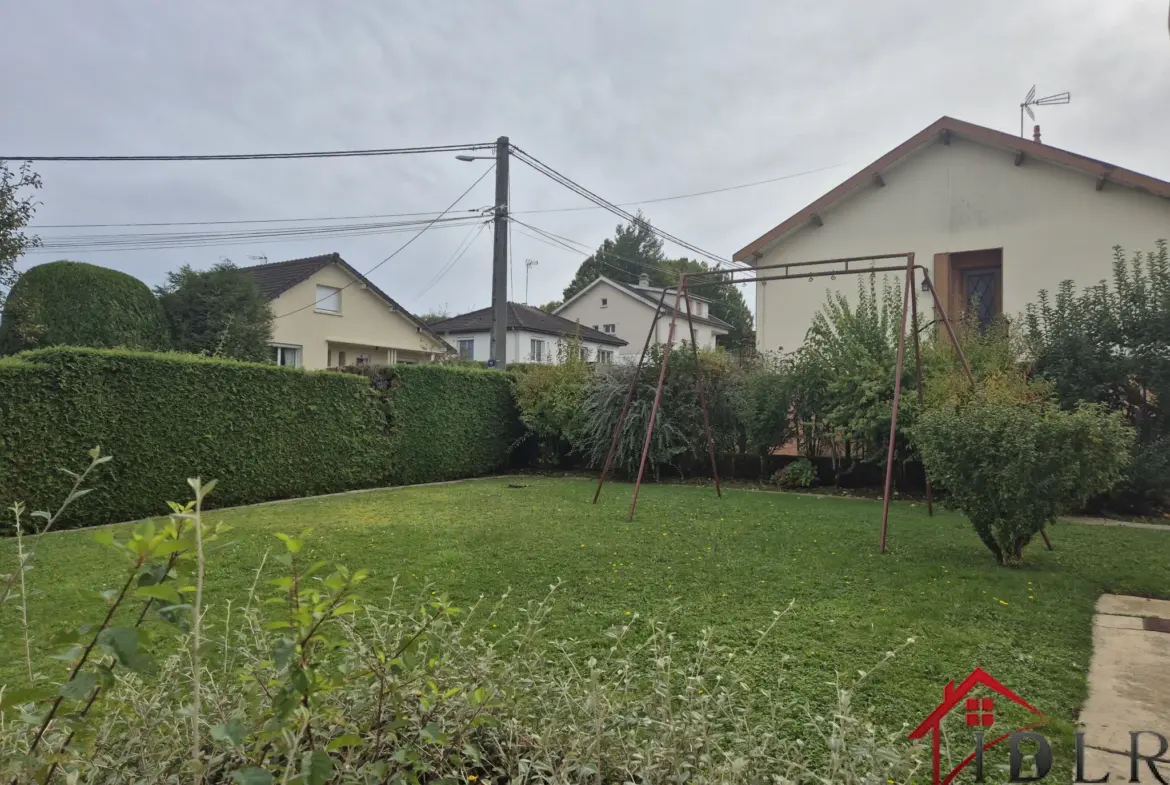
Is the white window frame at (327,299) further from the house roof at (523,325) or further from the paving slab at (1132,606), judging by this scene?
the paving slab at (1132,606)

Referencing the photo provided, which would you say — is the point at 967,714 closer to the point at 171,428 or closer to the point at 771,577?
the point at 771,577

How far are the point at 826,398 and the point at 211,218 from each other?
1830cm

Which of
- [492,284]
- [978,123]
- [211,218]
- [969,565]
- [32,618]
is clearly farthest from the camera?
[211,218]

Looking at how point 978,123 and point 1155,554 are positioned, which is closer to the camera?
point 1155,554

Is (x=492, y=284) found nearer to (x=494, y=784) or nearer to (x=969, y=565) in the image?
(x=969, y=565)

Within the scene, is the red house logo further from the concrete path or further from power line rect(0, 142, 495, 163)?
power line rect(0, 142, 495, 163)

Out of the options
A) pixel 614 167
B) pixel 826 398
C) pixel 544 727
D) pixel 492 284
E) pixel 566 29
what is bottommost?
pixel 544 727

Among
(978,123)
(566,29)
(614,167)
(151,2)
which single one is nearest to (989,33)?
(978,123)

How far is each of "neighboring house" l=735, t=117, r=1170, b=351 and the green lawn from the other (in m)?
6.18

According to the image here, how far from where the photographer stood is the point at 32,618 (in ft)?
11.6

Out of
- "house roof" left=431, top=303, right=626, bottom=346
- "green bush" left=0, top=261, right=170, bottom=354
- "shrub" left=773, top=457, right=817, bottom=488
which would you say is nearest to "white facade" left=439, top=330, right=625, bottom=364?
"house roof" left=431, top=303, right=626, bottom=346

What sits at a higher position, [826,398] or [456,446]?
[826,398]

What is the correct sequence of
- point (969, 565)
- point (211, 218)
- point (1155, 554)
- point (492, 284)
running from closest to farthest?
point (969, 565) → point (1155, 554) → point (492, 284) → point (211, 218)

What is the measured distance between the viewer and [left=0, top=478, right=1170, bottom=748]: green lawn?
9.84 feet
